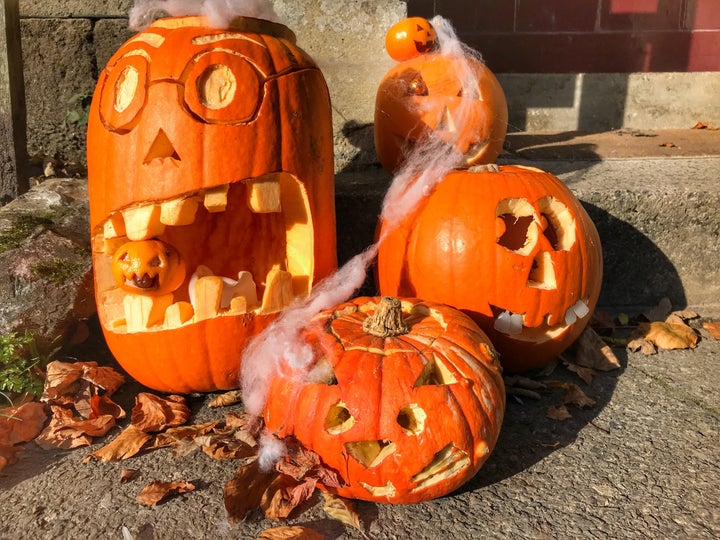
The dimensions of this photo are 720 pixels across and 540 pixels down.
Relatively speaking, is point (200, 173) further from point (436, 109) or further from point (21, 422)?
point (436, 109)

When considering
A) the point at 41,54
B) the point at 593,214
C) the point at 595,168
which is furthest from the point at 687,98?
the point at 41,54

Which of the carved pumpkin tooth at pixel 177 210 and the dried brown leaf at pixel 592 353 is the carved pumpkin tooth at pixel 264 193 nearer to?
the carved pumpkin tooth at pixel 177 210

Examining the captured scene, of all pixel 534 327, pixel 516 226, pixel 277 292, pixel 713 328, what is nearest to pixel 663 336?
pixel 713 328

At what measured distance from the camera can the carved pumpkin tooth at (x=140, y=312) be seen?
2.06 m

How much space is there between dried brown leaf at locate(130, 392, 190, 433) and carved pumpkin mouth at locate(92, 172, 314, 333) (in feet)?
0.81

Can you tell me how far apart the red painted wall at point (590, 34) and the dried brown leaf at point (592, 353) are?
3355 millimetres

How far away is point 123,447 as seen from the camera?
6.13ft

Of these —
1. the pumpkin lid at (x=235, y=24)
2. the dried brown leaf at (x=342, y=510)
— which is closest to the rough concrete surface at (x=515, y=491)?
the dried brown leaf at (x=342, y=510)

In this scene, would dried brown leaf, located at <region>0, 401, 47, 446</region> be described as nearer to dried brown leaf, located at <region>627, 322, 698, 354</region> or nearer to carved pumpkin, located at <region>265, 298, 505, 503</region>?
carved pumpkin, located at <region>265, 298, 505, 503</region>

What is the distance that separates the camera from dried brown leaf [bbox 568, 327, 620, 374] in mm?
2449

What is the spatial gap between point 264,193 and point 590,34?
14.1 ft

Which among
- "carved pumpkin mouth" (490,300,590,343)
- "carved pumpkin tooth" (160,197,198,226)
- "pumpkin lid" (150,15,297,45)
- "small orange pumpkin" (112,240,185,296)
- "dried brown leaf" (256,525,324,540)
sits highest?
"pumpkin lid" (150,15,297,45)

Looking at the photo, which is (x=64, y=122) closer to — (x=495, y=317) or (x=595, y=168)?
(x=495, y=317)

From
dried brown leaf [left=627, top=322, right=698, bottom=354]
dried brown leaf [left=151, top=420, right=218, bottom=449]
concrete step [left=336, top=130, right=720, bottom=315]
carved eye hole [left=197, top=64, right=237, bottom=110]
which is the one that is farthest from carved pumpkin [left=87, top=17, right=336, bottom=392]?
dried brown leaf [left=627, top=322, right=698, bottom=354]
